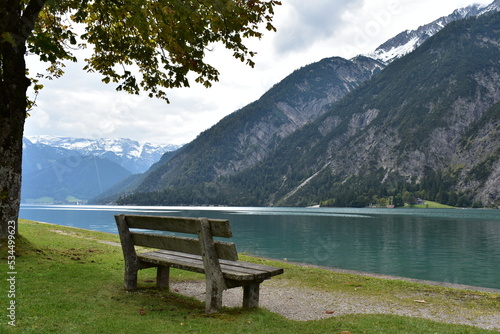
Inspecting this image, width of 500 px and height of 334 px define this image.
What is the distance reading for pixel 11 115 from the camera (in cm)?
1233

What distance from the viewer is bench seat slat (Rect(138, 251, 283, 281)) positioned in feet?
24.8

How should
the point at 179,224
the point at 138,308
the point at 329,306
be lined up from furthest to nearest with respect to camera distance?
1. the point at 329,306
2. the point at 138,308
3. the point at 179,224

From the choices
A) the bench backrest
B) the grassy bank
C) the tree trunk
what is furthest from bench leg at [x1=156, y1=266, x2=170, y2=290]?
the tree trunk

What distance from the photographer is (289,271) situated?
1659cm

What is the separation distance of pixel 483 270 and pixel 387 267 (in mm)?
7433

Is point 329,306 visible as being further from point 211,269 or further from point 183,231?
point 183,231

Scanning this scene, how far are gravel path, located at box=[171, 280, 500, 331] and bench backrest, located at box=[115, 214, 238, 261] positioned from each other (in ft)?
7.75

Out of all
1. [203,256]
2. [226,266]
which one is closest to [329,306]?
[226,266]

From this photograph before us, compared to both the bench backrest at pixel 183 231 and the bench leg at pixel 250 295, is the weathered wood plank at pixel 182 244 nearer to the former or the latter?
the bench backrest at pixel 183 231

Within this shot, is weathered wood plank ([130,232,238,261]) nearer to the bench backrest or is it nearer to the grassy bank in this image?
the bench backrest

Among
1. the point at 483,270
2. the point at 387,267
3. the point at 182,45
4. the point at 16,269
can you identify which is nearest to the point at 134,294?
the point at 16,269

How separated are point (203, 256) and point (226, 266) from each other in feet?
3.12

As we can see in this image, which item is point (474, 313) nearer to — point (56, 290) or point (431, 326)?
point (431, 326)

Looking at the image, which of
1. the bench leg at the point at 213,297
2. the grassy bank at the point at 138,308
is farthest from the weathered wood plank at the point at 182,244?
the grassy bank at the point at 138,308
